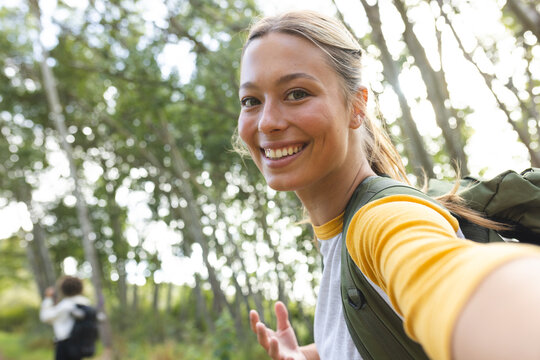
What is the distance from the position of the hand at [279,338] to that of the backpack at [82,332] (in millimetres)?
5784

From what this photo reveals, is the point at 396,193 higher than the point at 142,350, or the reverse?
the point at 396,193

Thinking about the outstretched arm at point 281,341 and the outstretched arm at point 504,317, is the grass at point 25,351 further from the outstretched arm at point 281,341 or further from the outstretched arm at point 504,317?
the outstretched arm at point 504,317

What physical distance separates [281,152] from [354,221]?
559 mm

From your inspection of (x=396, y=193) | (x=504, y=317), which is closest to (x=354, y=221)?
(x=396, y=193)

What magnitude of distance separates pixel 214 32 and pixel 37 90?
7354 mm

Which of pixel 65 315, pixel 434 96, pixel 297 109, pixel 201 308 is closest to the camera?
pixel 297 109

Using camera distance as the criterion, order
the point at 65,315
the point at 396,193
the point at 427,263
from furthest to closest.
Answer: the point at 65,315
the point at 396,193
the point at 427,263

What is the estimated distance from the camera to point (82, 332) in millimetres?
6926

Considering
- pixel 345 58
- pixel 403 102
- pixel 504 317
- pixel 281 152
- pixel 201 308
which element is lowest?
pixel 201 308

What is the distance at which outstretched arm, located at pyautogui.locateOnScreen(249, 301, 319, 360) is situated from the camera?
1925 mm

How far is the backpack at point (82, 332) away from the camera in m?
6.84

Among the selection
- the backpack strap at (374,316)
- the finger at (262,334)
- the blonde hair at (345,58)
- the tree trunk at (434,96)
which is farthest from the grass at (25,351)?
the backpack strap at (374,316)

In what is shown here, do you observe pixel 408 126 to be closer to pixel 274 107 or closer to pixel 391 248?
pixel 274 107

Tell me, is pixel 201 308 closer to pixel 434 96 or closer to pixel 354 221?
pixel 434 96
